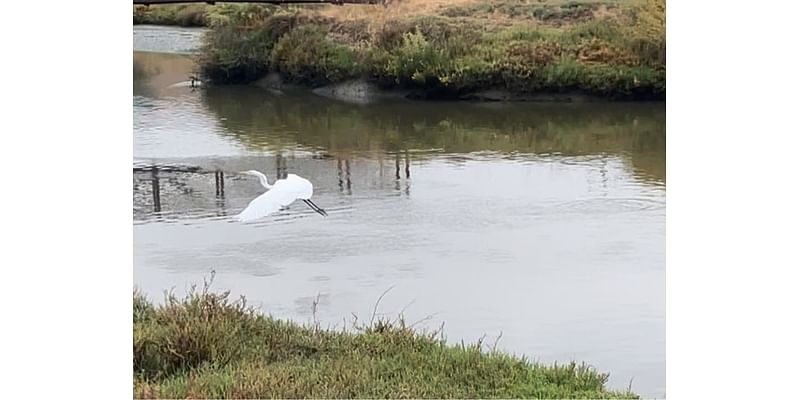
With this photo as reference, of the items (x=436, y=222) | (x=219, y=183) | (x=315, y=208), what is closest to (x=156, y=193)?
(x=219, y=183)

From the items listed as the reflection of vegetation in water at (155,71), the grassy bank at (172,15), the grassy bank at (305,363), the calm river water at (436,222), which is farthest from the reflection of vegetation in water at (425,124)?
the grassy bank at (305,363)

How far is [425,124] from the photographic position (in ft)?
11.1

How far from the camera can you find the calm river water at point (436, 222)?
319cm

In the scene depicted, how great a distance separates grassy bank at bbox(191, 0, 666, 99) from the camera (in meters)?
3.30

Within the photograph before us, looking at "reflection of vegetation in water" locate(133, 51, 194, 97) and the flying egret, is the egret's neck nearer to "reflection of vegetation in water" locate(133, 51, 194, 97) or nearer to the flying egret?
the flying egret

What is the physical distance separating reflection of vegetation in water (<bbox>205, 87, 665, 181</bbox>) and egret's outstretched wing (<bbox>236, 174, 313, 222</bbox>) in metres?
0.15

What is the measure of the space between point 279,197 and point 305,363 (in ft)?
1.67

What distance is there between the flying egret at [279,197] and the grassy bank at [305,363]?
27cm

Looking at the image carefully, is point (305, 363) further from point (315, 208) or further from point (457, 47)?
point (457, 47)

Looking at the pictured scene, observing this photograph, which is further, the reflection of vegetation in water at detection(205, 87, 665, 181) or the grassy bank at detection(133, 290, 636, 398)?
the reflection of vegetation in water at detection(205, 87, 665, 181)

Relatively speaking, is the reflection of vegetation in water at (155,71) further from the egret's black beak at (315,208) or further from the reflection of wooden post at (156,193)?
the egret's black beak at (315,208)

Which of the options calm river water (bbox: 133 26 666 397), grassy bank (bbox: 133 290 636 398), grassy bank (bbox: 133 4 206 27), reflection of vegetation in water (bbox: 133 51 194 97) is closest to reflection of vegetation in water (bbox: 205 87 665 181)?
calm river water (bbox: 133 26 666 397)
